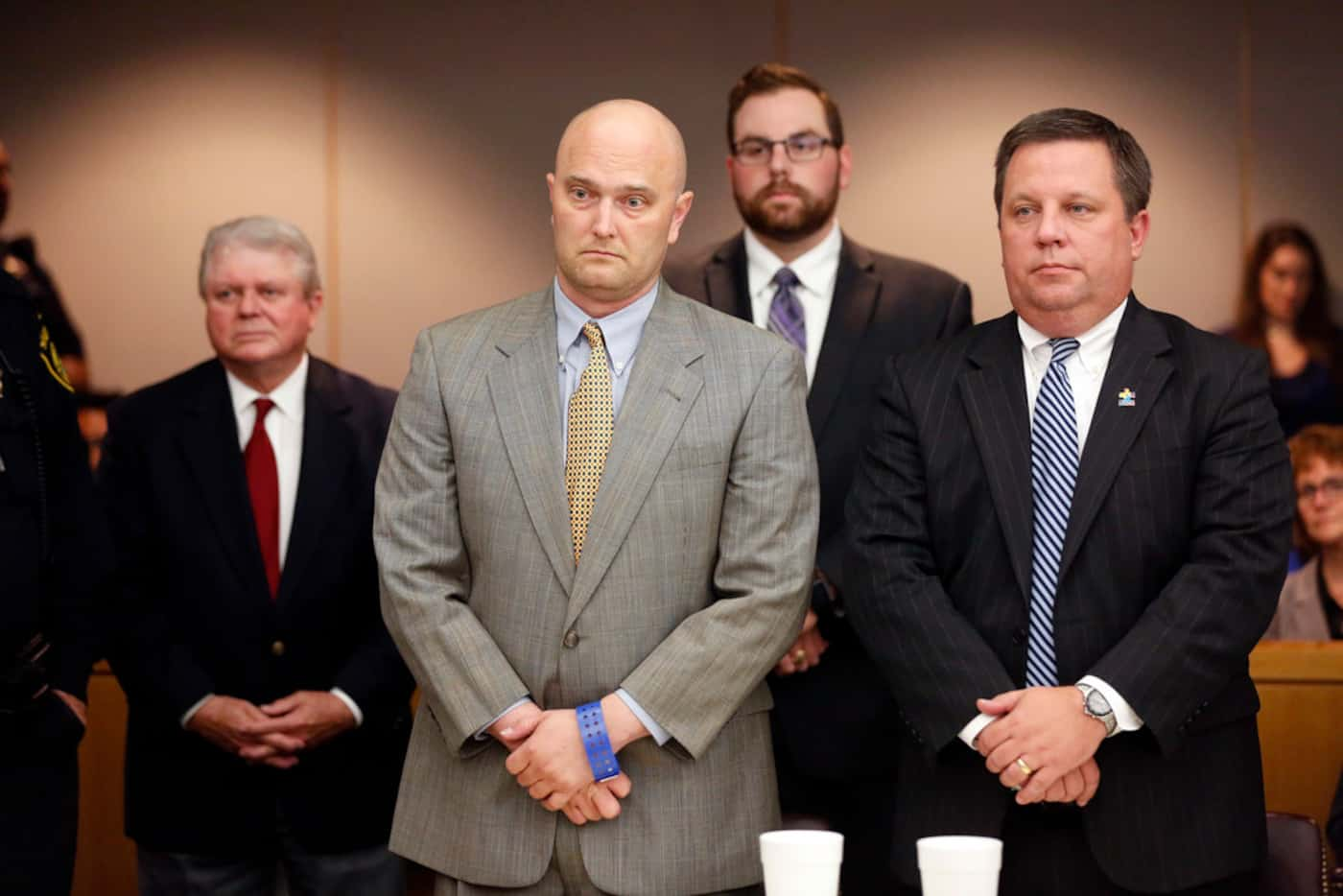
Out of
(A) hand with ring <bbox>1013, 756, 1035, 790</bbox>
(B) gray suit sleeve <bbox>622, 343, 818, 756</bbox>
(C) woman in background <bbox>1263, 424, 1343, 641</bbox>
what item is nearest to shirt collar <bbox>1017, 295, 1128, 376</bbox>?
(B) gray suit sleeve <bbox>622, 343, 818, 756</bbox>

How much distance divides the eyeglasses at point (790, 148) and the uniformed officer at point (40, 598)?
148cm

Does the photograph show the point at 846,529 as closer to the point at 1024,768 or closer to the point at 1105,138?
the point at 1024,768

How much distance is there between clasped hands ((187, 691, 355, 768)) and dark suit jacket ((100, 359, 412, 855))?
4 centimetres

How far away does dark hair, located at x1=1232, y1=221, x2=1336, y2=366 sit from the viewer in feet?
20.1

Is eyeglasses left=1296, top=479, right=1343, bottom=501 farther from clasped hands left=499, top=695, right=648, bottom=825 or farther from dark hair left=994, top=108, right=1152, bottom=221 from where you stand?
clasped hands left=499, top=695, right=648, bottom=825

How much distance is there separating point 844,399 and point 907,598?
29.7 inches

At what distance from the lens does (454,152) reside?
6301 mm

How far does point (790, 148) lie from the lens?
3.55 metres

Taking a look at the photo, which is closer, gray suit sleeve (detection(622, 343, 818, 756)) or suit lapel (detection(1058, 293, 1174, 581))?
gray suit sleeve (detection(622, 343, 818, 756))

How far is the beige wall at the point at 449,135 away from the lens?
617 centimetres

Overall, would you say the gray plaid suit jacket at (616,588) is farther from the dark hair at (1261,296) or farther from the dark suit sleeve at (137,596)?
the dark hair at (1261,296)

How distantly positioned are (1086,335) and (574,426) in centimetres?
87

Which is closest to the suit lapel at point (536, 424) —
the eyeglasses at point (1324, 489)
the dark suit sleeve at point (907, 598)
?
the dark suit sleeve at point (907, 598)

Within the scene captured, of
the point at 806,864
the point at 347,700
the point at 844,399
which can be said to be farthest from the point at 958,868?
the point at 347,700
